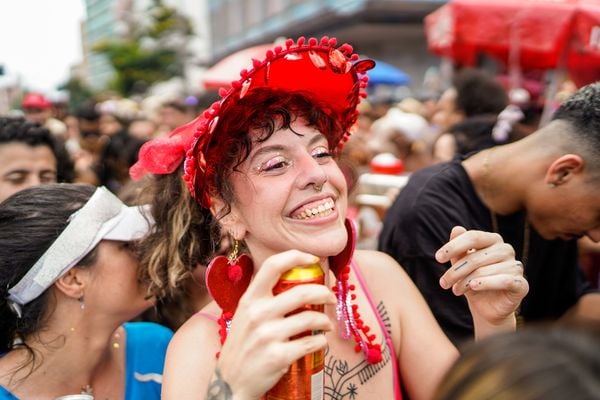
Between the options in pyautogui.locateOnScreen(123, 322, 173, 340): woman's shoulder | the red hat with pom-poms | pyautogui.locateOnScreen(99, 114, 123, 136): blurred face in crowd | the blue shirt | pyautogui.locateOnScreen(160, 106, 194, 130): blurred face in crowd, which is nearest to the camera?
the red hat with pom-poms

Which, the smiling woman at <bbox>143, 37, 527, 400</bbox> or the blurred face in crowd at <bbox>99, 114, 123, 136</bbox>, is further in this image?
the blurred face in crowd at <bbox>99, 114, 123, 136</bbox>

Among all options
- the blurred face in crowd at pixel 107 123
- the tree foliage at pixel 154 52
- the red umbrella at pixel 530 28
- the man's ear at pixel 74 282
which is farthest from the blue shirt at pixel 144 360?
the tree foliage at pixel 154 52

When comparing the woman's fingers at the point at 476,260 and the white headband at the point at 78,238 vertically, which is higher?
the woman's fingers at the point at 476,260

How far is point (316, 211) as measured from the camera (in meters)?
1.44

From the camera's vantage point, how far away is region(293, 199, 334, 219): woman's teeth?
144cm

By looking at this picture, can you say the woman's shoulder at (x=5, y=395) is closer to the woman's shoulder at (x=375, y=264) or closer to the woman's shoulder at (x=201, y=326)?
the woman's shoulder at (x=201, y=326)

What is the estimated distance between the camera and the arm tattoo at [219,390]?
113 centimetres

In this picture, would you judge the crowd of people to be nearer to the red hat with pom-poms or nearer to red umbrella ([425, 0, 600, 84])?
the red hat with pom-poms

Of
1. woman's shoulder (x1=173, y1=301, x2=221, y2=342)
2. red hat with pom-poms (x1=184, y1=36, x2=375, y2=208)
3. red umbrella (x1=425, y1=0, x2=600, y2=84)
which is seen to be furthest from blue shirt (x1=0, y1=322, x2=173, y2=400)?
red umbrella (x1=425, y1=0, x2=600, y2=84)

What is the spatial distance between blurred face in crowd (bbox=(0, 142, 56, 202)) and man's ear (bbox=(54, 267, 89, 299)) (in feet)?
4.00

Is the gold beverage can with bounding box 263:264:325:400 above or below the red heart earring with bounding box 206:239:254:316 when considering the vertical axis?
above

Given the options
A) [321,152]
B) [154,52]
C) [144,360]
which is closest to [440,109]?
[144,360]

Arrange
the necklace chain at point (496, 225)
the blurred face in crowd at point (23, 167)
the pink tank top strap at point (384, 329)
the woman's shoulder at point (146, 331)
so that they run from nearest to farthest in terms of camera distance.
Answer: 1. the pink tank top strap at point (384, 329)
2. the woman's shoulder at point (146, 331)
3. the necklace chain at point (496, 225)
4. the blurred face in crowd at point (23, 167)

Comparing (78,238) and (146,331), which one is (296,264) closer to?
(78,238)
